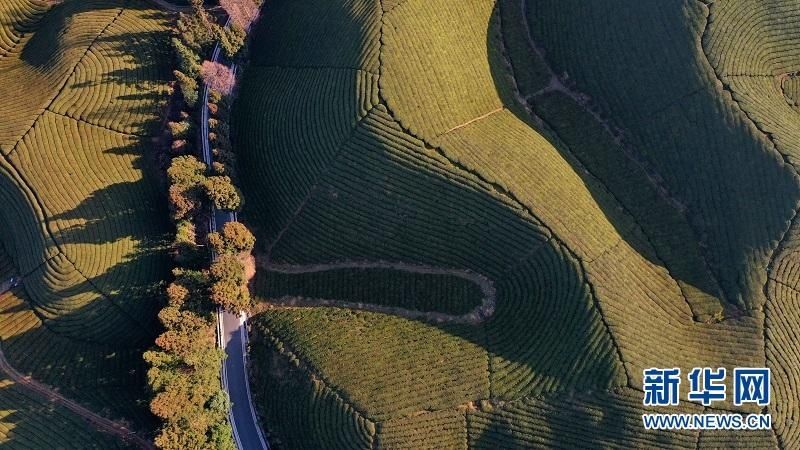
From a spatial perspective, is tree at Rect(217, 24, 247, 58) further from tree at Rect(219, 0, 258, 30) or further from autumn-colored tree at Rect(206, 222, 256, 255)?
autumn-colored tree at Rect(206, 222, 256, 255)

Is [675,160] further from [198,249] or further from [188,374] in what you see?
[188,374]

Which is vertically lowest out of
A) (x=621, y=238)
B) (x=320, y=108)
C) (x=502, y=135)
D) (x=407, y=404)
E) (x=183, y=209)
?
(x=407, y=404)

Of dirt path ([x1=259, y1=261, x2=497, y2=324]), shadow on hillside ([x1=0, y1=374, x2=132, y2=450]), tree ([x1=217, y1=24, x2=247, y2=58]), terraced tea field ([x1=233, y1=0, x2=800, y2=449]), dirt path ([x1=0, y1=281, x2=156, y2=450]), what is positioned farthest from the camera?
tree ([x1=217, y1=24, x2=247, y2=58])

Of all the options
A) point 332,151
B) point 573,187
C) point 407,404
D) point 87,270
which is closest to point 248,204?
point 332,151

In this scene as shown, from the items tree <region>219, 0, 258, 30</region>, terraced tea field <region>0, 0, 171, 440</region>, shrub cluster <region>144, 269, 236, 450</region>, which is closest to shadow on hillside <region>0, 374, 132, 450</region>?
terraced tea field <region>0, 0, 171, 440</region>

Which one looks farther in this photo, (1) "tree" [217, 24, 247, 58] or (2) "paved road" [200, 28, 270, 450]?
(1) "tree" [217, 24, 247, 58]

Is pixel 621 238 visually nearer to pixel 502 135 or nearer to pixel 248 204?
pixel 502 135

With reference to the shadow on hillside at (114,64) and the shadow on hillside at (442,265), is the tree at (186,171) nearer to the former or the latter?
the shadow on hillside at (114,64)
